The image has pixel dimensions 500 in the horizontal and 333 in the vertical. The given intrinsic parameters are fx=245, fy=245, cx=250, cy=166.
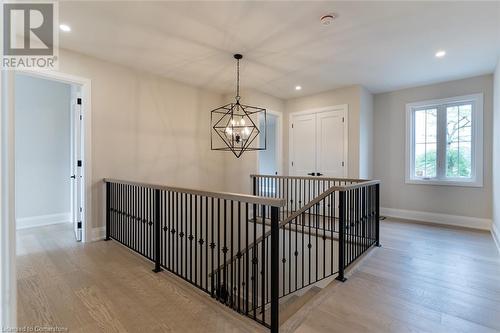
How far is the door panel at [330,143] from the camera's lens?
516cm

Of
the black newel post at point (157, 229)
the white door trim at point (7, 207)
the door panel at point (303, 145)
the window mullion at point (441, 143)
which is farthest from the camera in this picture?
the door panel at point (303, 145)

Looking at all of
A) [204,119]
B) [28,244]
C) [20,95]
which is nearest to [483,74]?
[204,119]

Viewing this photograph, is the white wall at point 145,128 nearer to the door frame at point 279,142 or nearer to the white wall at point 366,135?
the door frame at point 279,142

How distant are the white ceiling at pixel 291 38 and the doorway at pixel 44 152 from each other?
5.75 feet

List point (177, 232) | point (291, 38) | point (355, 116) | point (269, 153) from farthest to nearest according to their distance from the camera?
point (269, 153), point (355, 116), point (291, 38), point (177, 232)

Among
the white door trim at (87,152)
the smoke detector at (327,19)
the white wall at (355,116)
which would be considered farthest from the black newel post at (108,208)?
the white wall at (355,116)

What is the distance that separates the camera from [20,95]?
13.8 ft

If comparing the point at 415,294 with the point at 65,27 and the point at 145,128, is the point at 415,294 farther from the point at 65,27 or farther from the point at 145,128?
the point at 65,27

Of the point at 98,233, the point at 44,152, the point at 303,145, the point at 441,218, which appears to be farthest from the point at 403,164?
the point at 44,152

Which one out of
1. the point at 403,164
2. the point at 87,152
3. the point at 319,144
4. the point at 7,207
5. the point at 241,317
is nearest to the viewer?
the point at 7,207

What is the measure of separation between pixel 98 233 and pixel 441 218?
20.0 ft

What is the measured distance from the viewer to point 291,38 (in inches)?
120

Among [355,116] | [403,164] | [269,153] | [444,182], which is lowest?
[444,182]

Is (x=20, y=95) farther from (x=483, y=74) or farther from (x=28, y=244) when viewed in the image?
(x=483, y=74)
